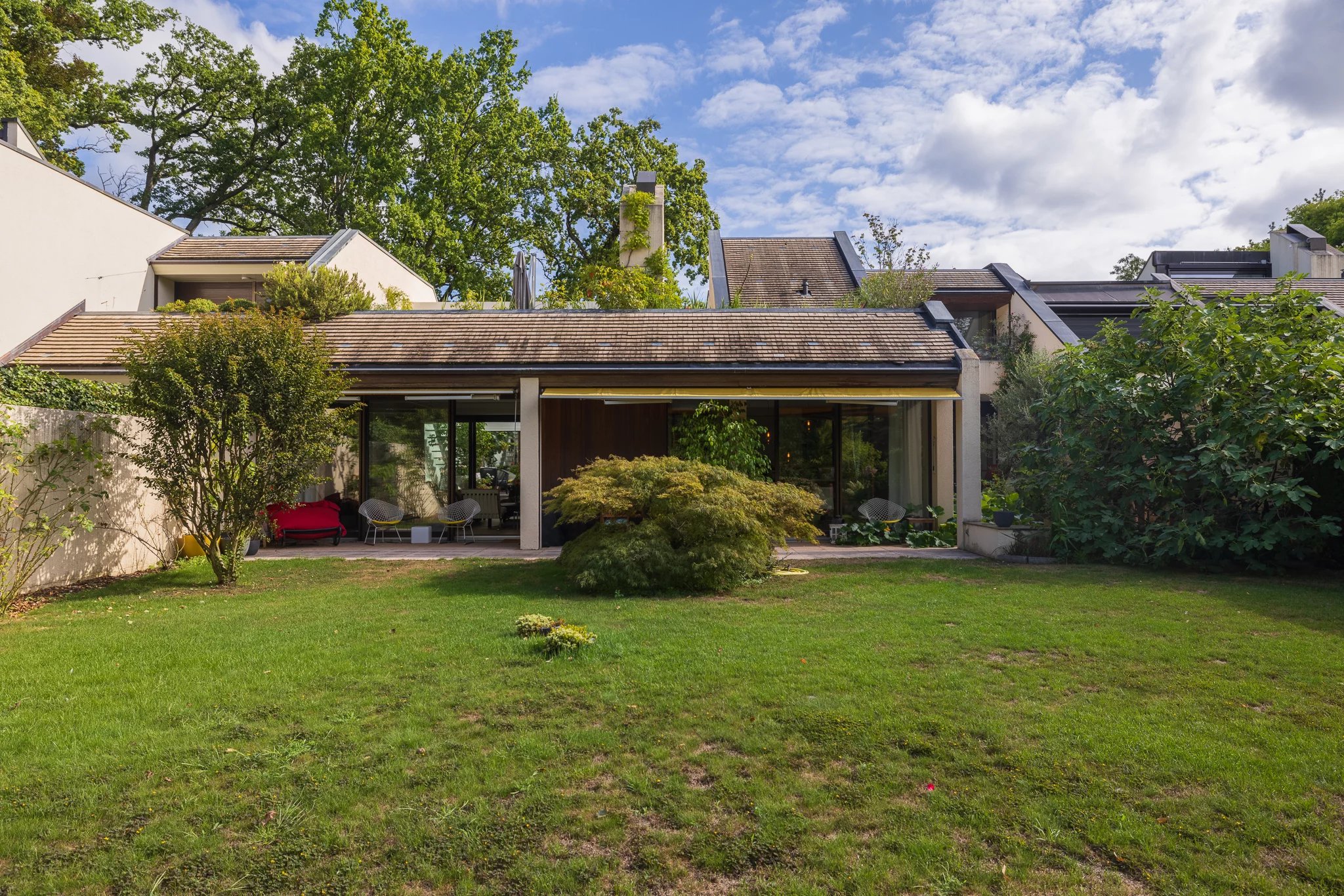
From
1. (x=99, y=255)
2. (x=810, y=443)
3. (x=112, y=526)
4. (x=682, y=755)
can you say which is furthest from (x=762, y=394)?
(x=99, y=255)

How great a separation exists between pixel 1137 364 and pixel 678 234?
30.7 m

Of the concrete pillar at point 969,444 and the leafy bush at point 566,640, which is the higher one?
the concrete pillar at point 969,444

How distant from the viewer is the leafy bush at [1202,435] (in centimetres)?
1013

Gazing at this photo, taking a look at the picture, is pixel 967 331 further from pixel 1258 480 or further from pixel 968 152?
pixel 1258 480

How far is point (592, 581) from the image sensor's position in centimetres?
918

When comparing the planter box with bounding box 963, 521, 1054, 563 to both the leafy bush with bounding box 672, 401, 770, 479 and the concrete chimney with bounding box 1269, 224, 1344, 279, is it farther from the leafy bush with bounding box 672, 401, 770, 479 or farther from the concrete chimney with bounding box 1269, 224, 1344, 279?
the concrete chimney with bounding box 1269, 224, 1344, 279

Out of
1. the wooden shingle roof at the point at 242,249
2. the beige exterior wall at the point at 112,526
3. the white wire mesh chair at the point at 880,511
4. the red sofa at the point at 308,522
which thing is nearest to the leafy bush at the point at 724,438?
the white wire mesh chair at the point at 880,511

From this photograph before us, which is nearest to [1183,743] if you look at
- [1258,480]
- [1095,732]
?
[1095,732]

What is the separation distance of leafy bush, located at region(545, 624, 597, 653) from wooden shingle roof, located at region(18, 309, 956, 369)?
7.81 metres

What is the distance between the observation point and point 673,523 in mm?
9852

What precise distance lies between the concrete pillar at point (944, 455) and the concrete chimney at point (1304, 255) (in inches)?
824

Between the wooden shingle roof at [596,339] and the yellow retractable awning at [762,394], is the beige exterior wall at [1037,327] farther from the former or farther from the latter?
the yellow retractable awning at [762,394]

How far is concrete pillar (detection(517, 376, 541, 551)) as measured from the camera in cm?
1372

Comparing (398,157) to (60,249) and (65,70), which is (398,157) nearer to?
(65,70)
